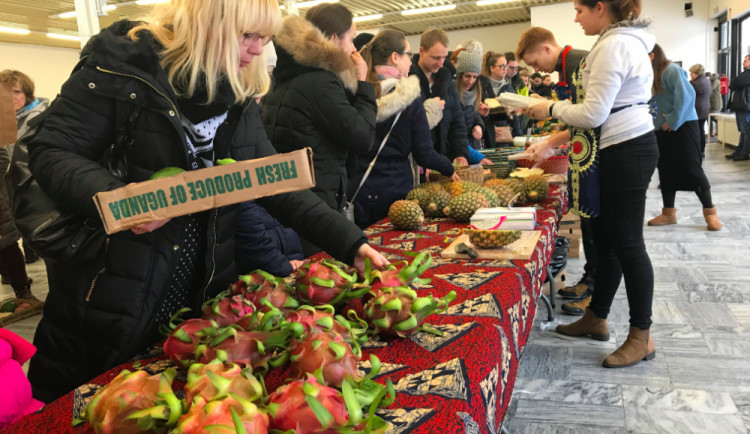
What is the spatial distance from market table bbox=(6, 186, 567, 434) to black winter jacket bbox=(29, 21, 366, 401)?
16 centimetres

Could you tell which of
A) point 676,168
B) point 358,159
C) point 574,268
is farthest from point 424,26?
point 358,159

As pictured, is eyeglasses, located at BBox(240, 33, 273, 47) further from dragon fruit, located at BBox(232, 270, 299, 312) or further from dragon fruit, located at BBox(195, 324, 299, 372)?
dragon fruit, located at BBox(195, 324, 299, 372)

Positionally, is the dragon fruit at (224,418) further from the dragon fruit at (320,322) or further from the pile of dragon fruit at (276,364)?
the dragon fruit at (320,322)

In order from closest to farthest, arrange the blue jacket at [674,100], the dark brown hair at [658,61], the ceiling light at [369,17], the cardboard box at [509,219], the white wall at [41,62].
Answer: the cardboard box at [509,219], the dark brown hair at [658,61], the blue jacket at [674,100], the ceiling light at [369,17], the white wall at [41,62]

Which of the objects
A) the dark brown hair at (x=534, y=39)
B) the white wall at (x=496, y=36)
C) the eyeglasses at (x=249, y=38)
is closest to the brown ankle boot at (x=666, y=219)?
the dark brown hair at (x=534, y=39)

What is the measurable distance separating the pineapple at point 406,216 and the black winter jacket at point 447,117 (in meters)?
1.60

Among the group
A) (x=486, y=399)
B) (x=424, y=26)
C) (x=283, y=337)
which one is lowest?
(x=486, y=399)

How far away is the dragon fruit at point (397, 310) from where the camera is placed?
40.5 inches

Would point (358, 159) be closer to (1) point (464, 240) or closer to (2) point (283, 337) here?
(1) point (464, 240)

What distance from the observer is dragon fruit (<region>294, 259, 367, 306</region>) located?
3.68 feet

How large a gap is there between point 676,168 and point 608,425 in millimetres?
3790

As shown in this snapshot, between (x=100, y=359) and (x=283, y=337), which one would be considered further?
(x=100, y=359)

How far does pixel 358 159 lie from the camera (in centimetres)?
277

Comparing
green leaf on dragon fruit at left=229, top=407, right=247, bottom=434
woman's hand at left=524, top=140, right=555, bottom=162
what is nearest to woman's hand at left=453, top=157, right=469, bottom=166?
woman's hand at left=524, top=140, right=555, bottom=162
